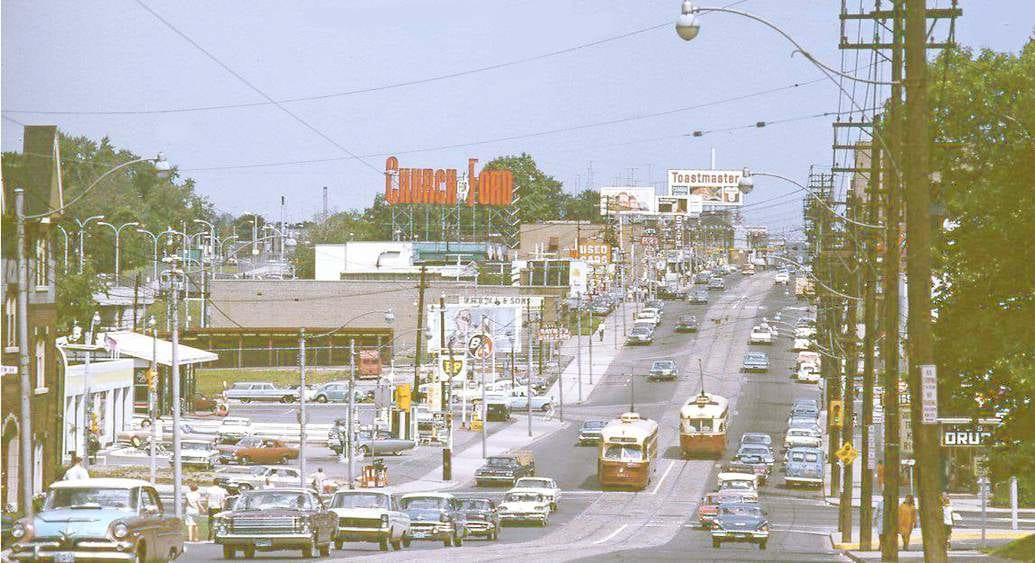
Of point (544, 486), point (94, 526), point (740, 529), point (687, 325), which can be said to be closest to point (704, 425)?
point (544, 486)

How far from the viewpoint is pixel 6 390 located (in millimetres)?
52438

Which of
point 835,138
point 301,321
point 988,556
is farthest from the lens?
point 301,321

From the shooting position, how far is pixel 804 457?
80.5m

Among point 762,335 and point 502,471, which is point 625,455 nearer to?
point 502,471

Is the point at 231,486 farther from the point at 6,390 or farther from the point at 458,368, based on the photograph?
the point at 458,368

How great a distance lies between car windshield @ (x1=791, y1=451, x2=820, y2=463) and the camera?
80.0 m

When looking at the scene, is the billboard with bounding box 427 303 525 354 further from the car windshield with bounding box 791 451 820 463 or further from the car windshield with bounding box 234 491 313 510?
the car windshield with bounding box 234 491 313 510

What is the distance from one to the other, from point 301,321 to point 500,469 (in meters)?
75.6

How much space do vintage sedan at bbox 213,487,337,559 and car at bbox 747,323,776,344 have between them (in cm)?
11354

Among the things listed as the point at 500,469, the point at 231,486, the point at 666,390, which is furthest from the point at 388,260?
the point at 231,486

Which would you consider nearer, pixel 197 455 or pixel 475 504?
pixel 475 504

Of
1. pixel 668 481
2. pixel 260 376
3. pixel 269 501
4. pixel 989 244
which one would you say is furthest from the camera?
pixel 260 376

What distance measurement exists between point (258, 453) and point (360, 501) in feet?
140

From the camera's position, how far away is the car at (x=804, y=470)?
7788cm
